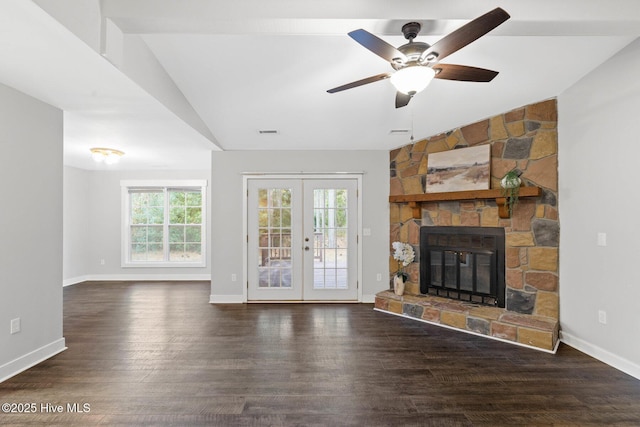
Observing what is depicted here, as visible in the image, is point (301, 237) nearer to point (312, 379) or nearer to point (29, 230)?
point (312, 379)

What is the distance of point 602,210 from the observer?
2750 millimetres

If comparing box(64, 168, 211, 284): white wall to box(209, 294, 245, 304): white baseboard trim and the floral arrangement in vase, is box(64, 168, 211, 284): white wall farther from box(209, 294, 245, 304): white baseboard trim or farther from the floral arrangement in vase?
the floral arrangement in vase

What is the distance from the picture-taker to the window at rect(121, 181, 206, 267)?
21.7ft

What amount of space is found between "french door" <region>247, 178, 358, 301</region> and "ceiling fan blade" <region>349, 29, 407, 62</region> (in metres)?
3.10

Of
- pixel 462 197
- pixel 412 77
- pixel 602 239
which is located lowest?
pixel 602 239

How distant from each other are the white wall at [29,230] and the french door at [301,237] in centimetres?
241

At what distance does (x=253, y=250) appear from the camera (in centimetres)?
486

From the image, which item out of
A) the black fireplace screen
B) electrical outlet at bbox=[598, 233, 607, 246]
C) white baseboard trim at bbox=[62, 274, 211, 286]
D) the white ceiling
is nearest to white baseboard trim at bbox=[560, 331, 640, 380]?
the black fireplace screen

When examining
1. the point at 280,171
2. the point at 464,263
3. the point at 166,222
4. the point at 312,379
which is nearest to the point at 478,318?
the point at 464,263

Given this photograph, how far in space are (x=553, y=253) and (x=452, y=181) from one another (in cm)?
136

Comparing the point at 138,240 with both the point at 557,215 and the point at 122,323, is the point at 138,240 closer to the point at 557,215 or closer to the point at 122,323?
the point at 122,323

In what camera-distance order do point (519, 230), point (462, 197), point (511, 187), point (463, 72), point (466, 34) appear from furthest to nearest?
point (462, 197) < point (519, 230) < point (511, 187) < point (463, 72) < point (466, 34)

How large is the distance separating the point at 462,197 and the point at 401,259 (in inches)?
49.1

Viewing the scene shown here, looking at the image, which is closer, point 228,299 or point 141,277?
point 228,299
